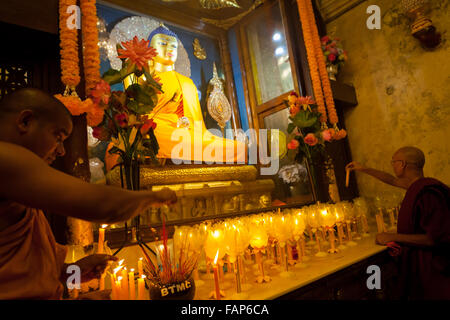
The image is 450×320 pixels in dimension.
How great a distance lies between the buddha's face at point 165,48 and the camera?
14.5 ft

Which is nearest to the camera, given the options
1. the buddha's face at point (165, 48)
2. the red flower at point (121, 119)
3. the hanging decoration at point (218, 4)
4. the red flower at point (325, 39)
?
the red flower at point (121, 119)

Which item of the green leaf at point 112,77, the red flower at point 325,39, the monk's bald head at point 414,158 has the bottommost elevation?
the monk's bald head at point 414,158

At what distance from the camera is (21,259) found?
2.69 feet

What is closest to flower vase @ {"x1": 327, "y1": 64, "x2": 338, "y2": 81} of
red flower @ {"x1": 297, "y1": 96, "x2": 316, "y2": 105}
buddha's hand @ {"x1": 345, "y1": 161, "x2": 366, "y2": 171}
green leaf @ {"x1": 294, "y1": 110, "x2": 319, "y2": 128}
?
red flower @ {"x1": 297, "y1": 96, "x2": 316, "y2": 105}

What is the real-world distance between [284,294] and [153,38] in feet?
13.8

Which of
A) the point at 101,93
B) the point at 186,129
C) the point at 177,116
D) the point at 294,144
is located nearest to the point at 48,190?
the point at 101,93

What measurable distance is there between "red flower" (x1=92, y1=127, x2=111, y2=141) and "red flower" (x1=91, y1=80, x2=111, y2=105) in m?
0.20

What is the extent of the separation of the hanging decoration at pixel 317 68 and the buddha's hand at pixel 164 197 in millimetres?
2873

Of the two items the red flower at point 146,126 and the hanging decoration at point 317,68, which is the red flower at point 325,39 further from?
the red flower at point 146,126

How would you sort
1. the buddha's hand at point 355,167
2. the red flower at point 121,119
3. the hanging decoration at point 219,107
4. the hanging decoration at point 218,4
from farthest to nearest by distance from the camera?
1. the hanging decoration at point 219,107
2. the hanging decoration at point 218,4
3. the buddha's hand at point 355,167
4. the red flower at point 121,119

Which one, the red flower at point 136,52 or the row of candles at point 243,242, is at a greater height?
the red flower at point 136,52

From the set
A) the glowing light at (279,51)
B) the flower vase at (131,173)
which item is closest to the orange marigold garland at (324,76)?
the glowing light at (279,51)

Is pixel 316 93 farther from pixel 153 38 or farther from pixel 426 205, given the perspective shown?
pixel 153 38
